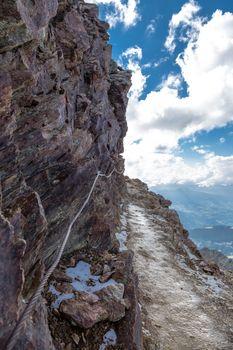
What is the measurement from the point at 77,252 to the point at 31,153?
6593 millimetres

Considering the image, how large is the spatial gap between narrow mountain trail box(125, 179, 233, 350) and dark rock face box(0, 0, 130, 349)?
6948 millimetres

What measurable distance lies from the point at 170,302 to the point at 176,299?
896mm

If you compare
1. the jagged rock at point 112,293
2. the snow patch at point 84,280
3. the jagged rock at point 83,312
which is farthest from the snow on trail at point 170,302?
the jagged rock at point 83,312

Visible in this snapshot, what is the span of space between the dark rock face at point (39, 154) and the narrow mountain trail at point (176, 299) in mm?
6948

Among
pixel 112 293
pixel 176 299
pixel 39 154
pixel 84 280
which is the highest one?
pixel 39 154

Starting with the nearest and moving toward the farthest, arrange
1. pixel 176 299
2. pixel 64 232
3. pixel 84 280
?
pixel 84 280, pixel 64 232, pixel 176 299

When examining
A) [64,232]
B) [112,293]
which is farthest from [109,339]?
[64,232]

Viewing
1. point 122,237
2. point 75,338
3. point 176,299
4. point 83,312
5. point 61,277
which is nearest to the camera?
point 75,338

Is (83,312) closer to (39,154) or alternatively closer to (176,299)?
(39,154)

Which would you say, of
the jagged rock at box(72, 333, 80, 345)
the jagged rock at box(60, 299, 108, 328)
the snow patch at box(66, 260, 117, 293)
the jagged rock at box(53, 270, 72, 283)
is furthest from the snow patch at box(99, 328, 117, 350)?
the jagged rock at box(53, 270, 72, 283)

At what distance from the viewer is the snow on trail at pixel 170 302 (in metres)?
17.4

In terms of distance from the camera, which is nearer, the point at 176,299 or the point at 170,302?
the point at 170,302

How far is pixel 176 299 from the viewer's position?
2333 centimetres

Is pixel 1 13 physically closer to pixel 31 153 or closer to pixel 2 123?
pixel 2 123
